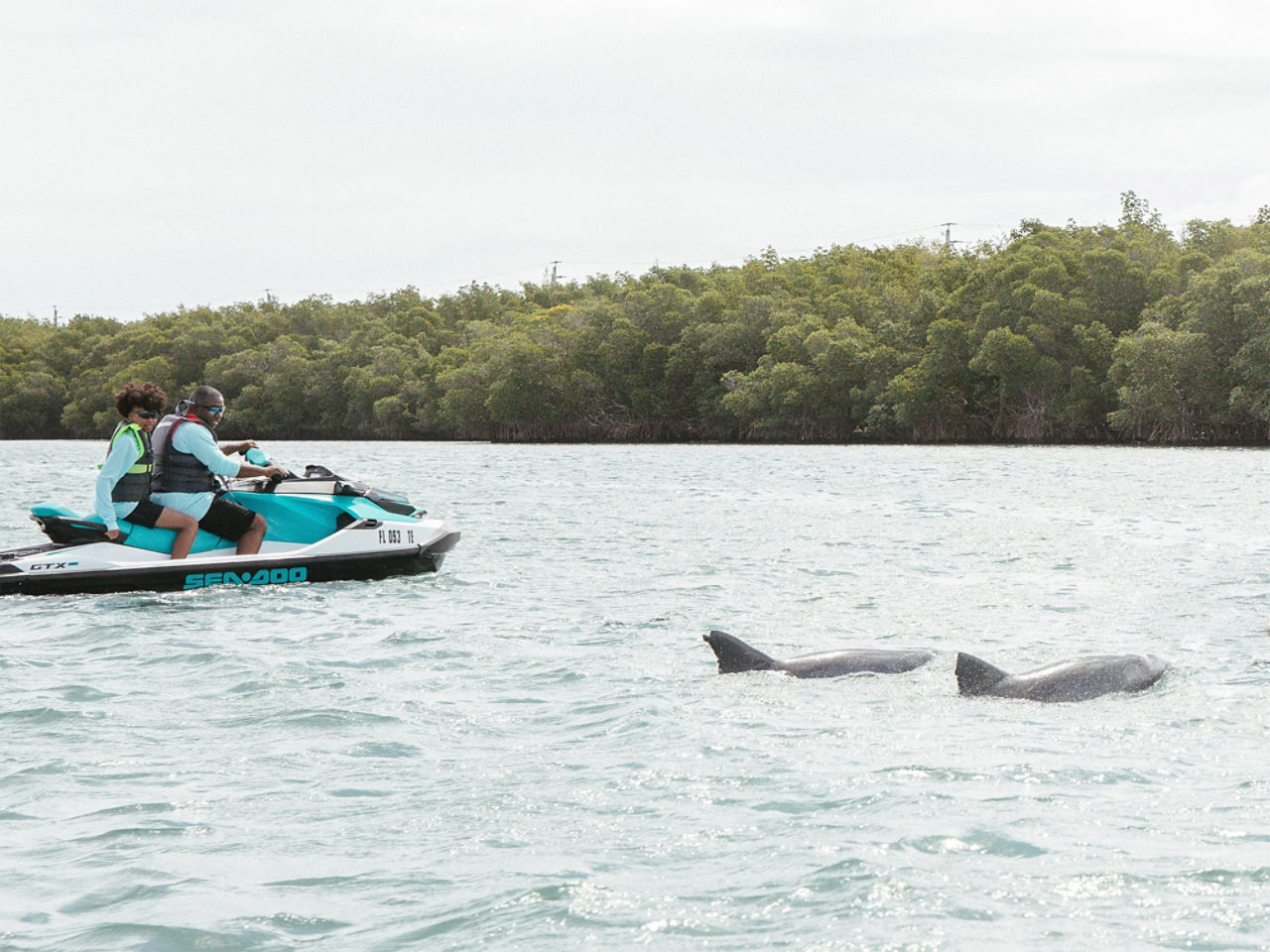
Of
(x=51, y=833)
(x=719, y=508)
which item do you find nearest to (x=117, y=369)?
(x=719, y=508)

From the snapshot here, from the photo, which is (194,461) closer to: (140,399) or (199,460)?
(199,460)

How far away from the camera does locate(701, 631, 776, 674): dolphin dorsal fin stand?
8969 mm

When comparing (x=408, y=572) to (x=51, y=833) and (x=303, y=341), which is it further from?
(x=303, y=341)

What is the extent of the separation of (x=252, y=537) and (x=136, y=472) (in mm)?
1405

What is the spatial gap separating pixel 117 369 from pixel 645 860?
11827 centimetres

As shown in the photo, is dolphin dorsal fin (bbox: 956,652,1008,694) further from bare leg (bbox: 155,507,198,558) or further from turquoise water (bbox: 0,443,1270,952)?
bare leg (bbox: 155,507,198,558)

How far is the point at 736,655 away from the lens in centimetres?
900

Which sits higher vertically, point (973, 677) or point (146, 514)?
point (146, 514)

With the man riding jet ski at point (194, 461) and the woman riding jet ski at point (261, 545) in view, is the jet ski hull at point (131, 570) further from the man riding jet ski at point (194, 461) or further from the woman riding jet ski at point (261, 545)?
the man riding jet ski at point (194, 461)

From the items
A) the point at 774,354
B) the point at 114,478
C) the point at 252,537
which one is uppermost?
the point at 774,354

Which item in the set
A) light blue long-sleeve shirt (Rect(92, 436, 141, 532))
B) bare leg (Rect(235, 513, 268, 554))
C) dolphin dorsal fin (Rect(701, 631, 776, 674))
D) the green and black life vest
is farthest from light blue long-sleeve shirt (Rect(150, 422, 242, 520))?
dolphin dorsal fin (Rect(701, 631, 776, 674))

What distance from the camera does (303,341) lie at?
128250mm

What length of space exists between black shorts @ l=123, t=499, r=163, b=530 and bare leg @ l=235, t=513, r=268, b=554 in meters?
0.88

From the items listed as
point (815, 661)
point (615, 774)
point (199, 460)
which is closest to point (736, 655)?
point (815, 661)
